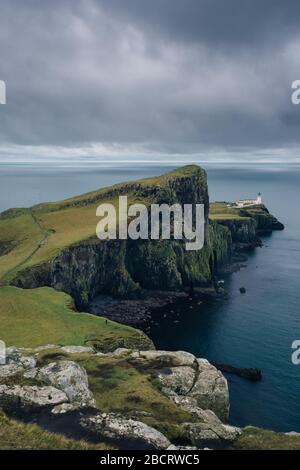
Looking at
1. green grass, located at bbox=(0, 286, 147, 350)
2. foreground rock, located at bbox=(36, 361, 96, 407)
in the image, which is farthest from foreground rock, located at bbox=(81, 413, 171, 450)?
green grass, located at bbox=(0, 286, 147, 350)

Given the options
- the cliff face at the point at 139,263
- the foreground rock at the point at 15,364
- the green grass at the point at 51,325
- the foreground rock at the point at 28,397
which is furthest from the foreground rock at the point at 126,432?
the cliff face at the point at 139,263

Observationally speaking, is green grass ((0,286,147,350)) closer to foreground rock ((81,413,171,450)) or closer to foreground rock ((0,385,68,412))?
foreground rock ((0,385,68,412))

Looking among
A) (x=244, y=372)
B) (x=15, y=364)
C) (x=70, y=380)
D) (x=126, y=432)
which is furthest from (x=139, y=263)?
(x=126, y=432)

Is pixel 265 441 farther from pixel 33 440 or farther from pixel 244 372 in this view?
pixel 244 372

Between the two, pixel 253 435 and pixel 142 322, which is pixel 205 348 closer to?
pixel 142 322

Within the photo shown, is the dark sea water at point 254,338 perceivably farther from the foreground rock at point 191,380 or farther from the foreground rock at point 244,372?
the foreground rock at point 191,380
